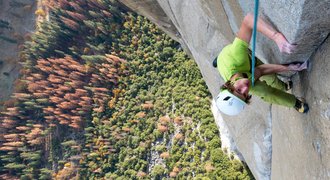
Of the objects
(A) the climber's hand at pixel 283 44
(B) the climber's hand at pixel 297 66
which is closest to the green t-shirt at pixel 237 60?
(A) the climber's hand at pixel 283 44

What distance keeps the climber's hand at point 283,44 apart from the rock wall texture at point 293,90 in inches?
3.1

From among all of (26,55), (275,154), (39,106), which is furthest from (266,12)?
(26,55)

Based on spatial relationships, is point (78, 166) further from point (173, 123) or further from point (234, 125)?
point (234, 125)

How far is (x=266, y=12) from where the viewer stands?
5.09m

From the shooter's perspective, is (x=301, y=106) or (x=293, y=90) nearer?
(x=301, y=106)

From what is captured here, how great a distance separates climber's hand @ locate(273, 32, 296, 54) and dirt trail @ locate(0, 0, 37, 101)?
36.9 metres

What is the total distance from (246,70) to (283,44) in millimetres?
647

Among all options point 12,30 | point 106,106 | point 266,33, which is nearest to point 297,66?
point 266,33

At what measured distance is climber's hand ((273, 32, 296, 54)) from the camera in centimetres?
475

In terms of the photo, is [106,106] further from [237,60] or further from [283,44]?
[283,44]

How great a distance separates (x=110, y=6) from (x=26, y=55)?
1208 centimetres

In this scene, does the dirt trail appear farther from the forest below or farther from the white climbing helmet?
the white climbing helmet

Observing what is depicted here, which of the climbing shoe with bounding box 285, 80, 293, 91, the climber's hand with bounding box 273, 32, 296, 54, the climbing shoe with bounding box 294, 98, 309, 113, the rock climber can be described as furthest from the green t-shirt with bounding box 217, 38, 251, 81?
the climbing shoe with bounding box 285, 80, 293, 91

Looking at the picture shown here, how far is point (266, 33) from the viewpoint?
500 cm
